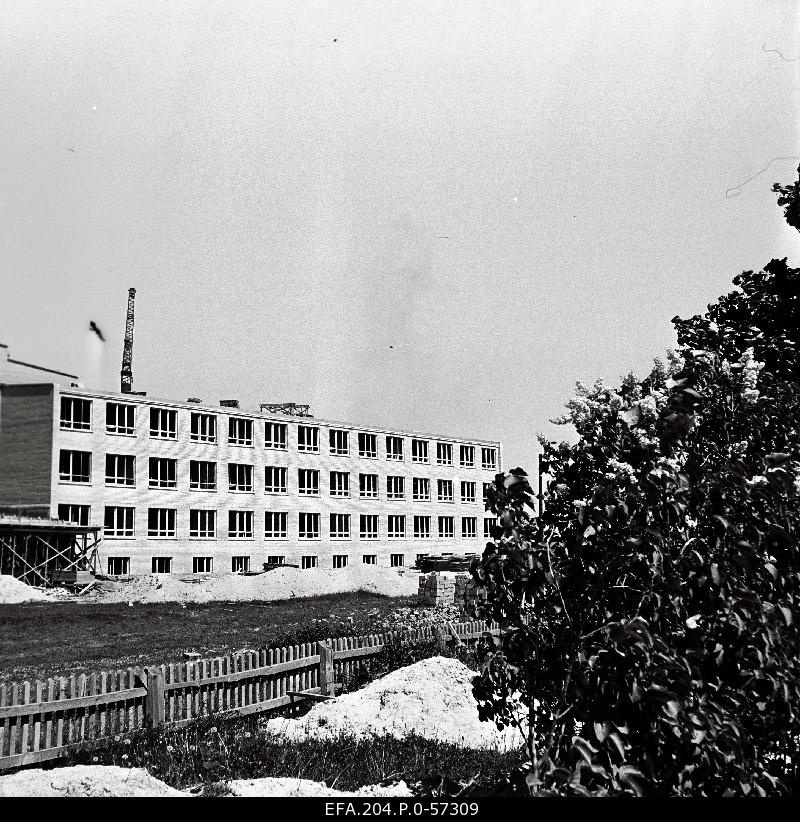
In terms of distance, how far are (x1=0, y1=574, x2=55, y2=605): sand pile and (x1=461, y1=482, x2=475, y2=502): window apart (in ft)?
141

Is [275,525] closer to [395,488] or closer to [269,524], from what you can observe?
[269,524]

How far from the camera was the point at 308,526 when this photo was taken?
209 feet

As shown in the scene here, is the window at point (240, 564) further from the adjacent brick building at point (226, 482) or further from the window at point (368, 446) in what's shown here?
the window at point (368, 446)

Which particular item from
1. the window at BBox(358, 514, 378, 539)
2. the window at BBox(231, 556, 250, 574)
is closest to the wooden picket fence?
the window at BBox(231, 556, 250, 574)

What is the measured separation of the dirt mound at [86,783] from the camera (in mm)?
7961

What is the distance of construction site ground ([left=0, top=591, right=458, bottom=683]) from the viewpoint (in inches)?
855

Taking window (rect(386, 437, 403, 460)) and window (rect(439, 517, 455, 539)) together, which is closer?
window (rect(386, 437, 403, 460))

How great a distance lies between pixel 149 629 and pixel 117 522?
→ 2367 cm

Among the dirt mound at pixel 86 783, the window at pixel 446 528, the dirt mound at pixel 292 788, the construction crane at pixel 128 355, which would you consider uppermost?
the construction crane at pixel 128 355

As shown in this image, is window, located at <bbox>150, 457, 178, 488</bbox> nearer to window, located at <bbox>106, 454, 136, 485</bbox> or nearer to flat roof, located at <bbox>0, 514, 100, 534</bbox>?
window, located at <bbox>106, 454, 136, 485</bbox>

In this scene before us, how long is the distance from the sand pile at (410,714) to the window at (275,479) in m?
45.6

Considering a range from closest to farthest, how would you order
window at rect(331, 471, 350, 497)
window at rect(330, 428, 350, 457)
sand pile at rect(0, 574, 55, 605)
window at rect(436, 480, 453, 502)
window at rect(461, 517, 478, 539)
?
sand pile at rect(0, 574, 55, 605) → window at rect(331, 471, 350, 497) → window at rect(330, 428, 350, 457) → window at rect(436, 480, 453, 502) → window at rect(461, 517, 478, 539)

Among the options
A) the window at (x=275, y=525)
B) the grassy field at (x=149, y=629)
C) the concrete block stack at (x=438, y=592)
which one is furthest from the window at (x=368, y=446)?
the concrete block stack at (x=438, y=592)

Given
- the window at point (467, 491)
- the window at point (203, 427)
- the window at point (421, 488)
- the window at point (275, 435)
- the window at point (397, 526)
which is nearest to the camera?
the window at point (203, 427)
